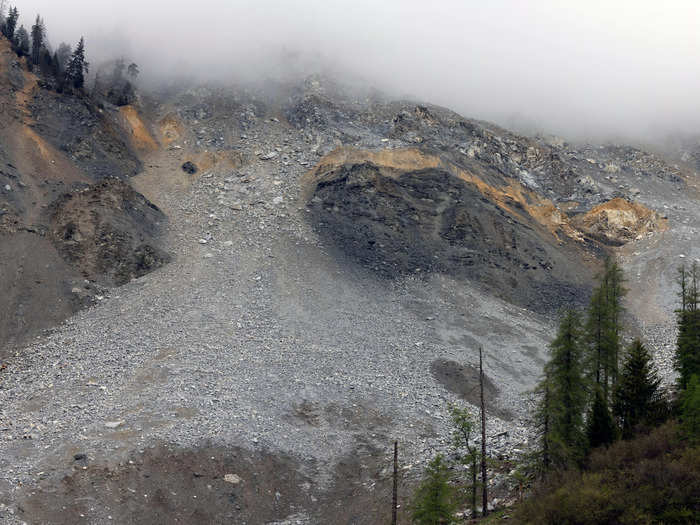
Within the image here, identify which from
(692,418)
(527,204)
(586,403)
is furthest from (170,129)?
(692,418)

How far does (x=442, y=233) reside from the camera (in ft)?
187

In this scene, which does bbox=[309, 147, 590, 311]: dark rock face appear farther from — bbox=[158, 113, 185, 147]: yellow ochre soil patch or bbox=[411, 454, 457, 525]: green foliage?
bbox=[411, 454, 457, 525]: green foliage

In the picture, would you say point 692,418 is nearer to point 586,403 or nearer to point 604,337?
point 586,403

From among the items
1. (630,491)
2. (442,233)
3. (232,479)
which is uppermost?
(442,233)

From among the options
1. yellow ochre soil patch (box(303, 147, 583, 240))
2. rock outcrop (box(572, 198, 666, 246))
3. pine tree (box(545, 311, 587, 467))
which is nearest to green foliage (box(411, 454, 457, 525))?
pine tree (box(545, 311, 587, 467))

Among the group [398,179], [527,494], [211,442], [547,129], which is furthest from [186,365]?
[547,129]

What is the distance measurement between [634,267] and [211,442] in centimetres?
4960

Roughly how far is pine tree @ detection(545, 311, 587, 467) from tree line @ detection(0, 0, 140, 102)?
62550 mm

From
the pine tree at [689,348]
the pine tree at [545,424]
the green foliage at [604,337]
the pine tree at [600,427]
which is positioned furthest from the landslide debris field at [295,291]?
the pine tree at [689,348]

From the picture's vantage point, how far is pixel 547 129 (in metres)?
91.6

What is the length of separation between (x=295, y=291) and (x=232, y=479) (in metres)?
19.8

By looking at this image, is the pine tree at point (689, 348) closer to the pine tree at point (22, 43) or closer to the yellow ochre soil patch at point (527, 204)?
the yellow ochre soil patch at point (527, 204)

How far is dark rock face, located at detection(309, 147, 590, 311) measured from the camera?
173ft

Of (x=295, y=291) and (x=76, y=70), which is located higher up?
(x=76, y=70)
